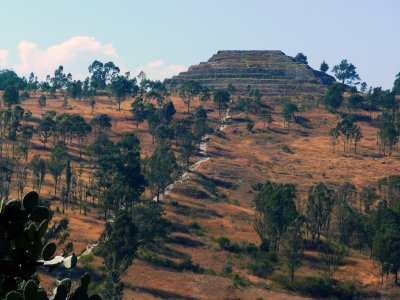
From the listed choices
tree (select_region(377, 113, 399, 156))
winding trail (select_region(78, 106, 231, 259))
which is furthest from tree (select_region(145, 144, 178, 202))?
tree (select_region(377, 113, 399, 156))

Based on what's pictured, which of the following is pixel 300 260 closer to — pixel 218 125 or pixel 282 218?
pixel 282 218

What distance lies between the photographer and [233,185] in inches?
4894

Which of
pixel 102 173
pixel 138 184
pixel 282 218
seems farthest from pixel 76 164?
pixel 282 218

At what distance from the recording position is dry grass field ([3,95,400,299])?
7419cm

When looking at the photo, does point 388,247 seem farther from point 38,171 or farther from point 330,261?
point 38,171

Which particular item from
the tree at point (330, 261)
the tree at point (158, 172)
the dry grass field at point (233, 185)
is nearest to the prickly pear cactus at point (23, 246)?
the dry grass field at point (233, 185)

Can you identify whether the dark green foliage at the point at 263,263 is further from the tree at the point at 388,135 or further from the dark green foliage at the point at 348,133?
the tree at the point at 388,135

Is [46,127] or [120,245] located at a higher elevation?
[46,127]

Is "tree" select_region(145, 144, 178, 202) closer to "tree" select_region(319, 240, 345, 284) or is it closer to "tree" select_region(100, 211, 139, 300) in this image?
"tree" select_region(100, 211, 139, 300)

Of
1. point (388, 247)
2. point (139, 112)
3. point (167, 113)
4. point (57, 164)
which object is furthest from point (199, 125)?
point (388, 247)

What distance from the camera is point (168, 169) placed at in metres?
106

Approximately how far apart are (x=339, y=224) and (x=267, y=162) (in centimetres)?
4938

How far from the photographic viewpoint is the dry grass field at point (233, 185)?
74.2 metres

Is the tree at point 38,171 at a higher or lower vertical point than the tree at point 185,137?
lower
